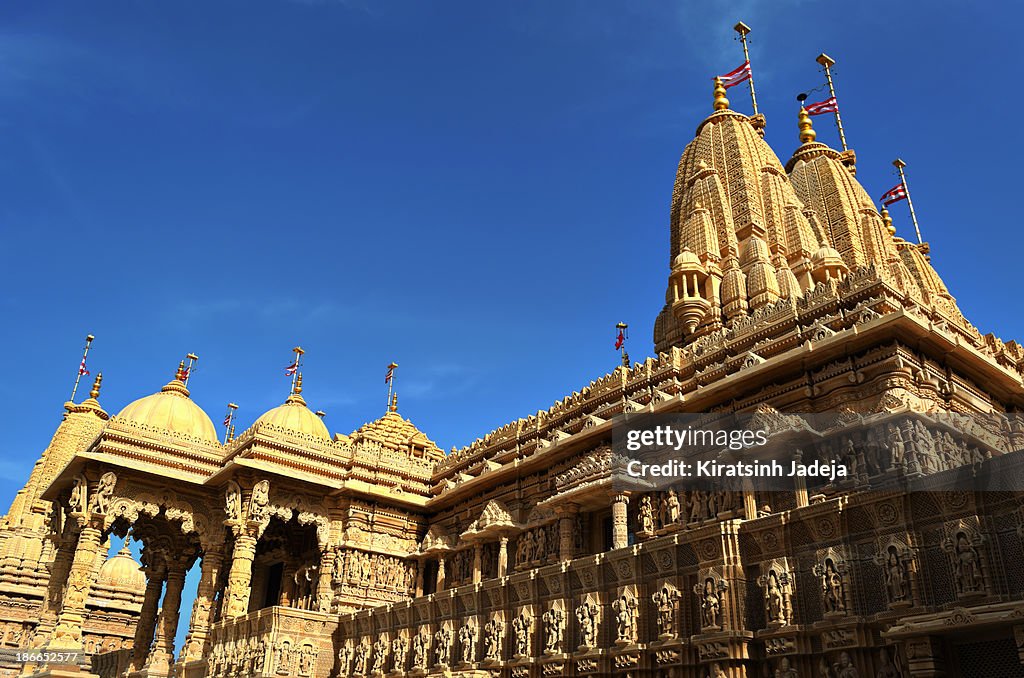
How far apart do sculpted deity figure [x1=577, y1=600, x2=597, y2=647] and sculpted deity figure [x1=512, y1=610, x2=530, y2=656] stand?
1.48m

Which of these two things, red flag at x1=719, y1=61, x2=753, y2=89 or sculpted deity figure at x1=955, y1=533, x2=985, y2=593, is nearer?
sculpted deity figure at x1=955, y1=533, x2=985, y2=593

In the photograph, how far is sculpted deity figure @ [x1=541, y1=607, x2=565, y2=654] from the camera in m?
16.5

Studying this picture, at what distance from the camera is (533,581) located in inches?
693

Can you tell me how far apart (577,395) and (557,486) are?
A: 407 cm

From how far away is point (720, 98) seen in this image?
1727 inches

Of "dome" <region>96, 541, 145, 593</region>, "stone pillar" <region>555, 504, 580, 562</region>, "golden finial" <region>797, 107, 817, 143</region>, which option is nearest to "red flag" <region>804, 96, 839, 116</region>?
"golden finial" <region>797, 107, 817, 143</region>

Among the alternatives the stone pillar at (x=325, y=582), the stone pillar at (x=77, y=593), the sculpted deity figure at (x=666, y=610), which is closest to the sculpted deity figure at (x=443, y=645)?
the sculpted deity figure at (x=666, y=610)

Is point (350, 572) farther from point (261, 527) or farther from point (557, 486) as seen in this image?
point (557, 486)

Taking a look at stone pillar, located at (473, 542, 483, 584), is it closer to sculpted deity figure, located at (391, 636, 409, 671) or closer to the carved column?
sculpted deity figure, located at (391, 636, 409, 671)

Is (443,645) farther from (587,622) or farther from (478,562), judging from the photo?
(478,562)

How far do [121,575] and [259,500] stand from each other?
26419mm

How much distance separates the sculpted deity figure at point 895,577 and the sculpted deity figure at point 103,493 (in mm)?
24312

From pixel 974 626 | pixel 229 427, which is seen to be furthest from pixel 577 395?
pixel 229 427

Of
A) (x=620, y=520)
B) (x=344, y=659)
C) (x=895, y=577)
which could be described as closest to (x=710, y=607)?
(x=895, y=577)
